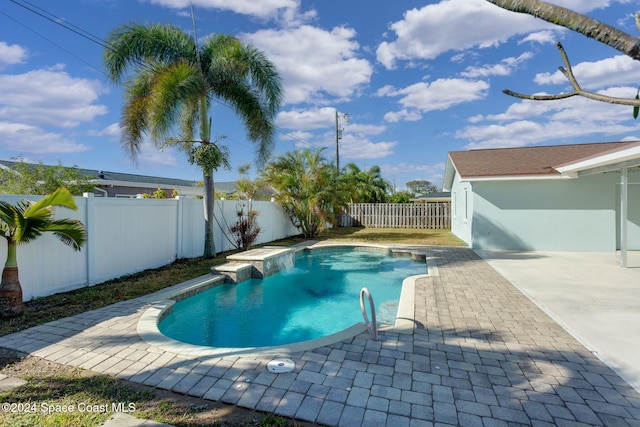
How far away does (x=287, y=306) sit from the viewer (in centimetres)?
764

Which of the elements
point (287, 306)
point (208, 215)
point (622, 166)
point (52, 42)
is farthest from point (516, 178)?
point (52, 42)

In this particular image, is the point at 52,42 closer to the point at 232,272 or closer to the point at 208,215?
the point at 208,215

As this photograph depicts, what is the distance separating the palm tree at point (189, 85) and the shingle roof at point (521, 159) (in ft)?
27.8

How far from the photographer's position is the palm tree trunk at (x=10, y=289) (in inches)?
192

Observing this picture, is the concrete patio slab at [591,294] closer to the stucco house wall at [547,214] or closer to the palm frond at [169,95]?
the stucco house wall at [547,214]

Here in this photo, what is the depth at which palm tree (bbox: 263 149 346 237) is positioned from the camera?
1683 cm

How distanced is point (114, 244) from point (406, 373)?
24.0 ft

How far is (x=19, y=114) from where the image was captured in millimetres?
13711

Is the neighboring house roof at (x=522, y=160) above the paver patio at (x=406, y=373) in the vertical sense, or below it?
above

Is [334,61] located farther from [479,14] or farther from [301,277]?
[479,14]

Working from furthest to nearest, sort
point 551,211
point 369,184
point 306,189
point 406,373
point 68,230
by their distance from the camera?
point 369,184
point 306,189
point 551,211
point 68,230
point 406,373

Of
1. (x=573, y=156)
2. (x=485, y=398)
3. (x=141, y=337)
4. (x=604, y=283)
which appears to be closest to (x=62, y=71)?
(x=141, y=337)

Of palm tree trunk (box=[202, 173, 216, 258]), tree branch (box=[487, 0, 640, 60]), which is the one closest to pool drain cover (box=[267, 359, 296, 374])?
tree branch (box=[487, 0, 640, 60])

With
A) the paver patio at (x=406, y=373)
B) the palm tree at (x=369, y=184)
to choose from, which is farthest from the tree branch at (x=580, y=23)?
the palm tree at (x=369, y=184)
